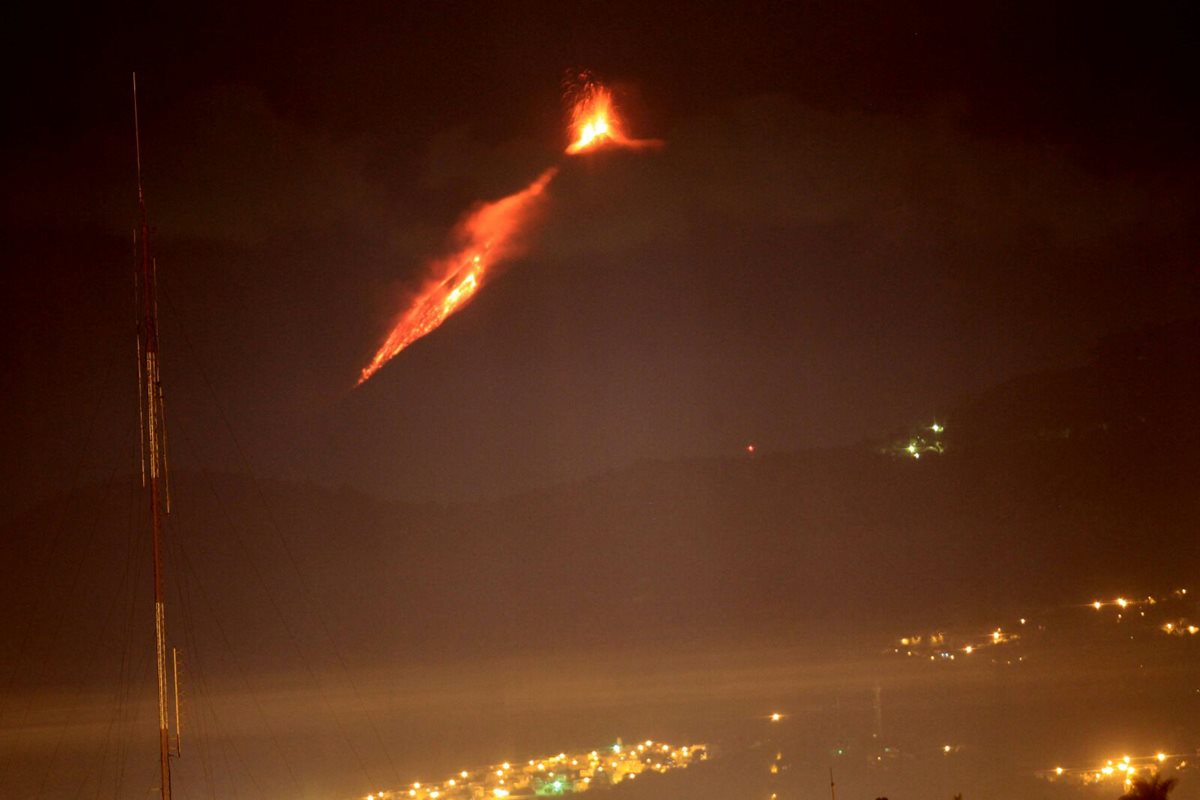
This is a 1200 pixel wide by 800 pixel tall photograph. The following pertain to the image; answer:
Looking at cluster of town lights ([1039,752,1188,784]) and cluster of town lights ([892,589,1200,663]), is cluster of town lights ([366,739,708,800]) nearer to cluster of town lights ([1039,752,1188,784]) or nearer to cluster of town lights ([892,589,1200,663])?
cluster of town lights ([1039,752,1188,784])

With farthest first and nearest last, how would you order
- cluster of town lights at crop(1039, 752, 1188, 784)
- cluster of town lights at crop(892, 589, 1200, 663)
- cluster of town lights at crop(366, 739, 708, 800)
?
1. cluster of town lights at crop(892, 589, 1200, 663)
2. cluster of town lights at crop(366, 739, 708, 800)
3. cluster of town lights at crop(1039, 752, 1188, 784)

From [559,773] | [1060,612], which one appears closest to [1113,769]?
[559,773]

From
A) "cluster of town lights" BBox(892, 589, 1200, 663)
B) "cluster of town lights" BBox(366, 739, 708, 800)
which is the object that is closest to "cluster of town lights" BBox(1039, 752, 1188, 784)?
"cluster of town lights" BBox(366, 739, 708, 800)

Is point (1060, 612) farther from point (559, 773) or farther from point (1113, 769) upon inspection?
point (559, 773)

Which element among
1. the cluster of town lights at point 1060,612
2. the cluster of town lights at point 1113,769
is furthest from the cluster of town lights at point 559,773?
the cluster of town lights at point 1060,612

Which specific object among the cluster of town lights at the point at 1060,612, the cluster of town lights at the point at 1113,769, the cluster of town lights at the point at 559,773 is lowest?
the cluster of town lights at the point at 1113,769

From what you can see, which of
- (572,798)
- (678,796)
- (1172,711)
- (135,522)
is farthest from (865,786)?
(135,522)

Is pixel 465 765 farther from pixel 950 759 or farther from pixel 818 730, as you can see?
pixel 950 759

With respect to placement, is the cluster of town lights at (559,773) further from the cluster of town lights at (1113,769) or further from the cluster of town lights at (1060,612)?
the cluster of town lights at (1060,612)
